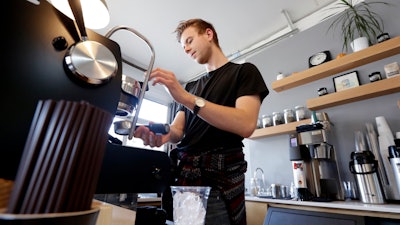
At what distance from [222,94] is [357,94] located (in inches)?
54.3

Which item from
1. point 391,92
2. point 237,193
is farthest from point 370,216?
point 391,92

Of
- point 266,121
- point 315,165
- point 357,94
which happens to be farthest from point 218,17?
point 315,165

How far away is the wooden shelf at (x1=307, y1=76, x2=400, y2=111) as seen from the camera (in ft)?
4.88

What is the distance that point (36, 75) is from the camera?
0.36 metres

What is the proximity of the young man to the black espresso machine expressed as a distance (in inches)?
8.0

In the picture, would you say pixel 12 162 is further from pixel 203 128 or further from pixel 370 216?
pixel 370 216

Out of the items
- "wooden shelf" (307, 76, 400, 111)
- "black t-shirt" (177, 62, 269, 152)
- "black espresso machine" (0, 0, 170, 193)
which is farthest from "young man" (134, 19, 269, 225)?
"wooden shelf" (307, 76, 400, 111)

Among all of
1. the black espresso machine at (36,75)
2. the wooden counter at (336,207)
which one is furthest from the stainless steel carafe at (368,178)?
the black espresso machine at (36,75)

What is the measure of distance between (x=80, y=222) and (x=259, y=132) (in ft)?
7.01

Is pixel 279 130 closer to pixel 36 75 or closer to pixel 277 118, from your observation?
pixel 277 118

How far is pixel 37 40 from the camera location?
375 millimetres

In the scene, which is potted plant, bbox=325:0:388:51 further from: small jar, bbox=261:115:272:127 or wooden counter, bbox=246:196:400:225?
wooden counter, bbox=246:196:400:225

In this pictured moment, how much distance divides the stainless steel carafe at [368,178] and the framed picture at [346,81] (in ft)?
2.26

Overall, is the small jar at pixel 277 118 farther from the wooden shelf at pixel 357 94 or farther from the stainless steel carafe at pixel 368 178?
the stainless steel carafe at pixel 368 178
